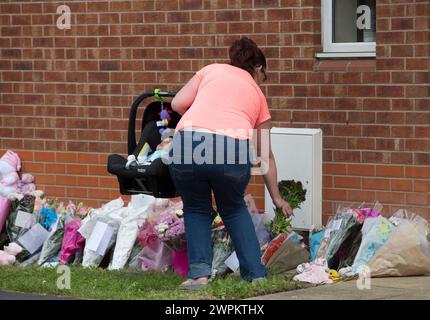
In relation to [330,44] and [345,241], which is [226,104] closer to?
[345,241]

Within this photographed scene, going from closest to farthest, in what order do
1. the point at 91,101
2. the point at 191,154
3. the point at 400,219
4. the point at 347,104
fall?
the point at 191,154
the point at 400,219
the point at 347,104
the point at 91,101

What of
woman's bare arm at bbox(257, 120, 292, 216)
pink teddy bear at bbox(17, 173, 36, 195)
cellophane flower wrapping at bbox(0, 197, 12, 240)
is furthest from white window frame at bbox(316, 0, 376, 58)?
pink teddy bear at bbox(17, 173, 36, 195)

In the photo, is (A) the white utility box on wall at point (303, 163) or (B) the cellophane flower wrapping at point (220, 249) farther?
(A) the white utility box on wall at point (303, 163)

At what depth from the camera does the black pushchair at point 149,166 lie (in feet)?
26.8

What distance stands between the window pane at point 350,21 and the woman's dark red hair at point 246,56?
5.32 ft

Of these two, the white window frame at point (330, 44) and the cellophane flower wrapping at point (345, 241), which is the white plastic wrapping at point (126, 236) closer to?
the cellophane flower wrapping at point (345, 241)

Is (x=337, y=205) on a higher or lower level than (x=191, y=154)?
lower

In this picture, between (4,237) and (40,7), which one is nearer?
(4,237)

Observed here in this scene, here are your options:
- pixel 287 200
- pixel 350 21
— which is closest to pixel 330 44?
pixel 350 21

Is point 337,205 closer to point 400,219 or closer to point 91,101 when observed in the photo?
point 400,219

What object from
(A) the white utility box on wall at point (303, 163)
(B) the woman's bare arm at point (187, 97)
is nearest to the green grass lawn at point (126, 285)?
(A) the white utility box on wall at point (303, 163)

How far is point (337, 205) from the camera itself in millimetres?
9297

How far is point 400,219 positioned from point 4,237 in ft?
11.4
